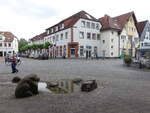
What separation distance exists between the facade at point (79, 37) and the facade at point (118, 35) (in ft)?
6.77

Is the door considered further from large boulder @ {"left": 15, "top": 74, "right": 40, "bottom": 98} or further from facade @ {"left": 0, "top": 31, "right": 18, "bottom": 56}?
large boulder @ {"left": 15, "top": 74, "right": 40, "bottom": 98}

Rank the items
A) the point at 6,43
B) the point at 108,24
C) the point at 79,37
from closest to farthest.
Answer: the point at 79,37 → the point at 108,24 → the point at 6,43

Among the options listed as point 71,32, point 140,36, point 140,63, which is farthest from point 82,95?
point 140,36

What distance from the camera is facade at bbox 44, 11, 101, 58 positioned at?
43938 mm

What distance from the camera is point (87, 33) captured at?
4584 cm

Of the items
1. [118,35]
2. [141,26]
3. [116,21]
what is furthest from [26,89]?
[141,26]

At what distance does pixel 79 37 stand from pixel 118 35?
1128cm

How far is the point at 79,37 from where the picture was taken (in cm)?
4453

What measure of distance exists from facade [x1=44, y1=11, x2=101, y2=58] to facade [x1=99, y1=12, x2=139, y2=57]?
2.06 m

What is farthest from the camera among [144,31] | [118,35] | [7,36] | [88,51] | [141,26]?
[7,36]

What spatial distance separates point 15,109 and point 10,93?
2.55 m

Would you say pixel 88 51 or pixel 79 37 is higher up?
pixel 79 37

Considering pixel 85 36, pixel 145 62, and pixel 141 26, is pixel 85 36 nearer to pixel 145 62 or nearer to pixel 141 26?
pixel 141 26

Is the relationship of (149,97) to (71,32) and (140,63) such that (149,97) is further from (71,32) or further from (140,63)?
(71,32)
